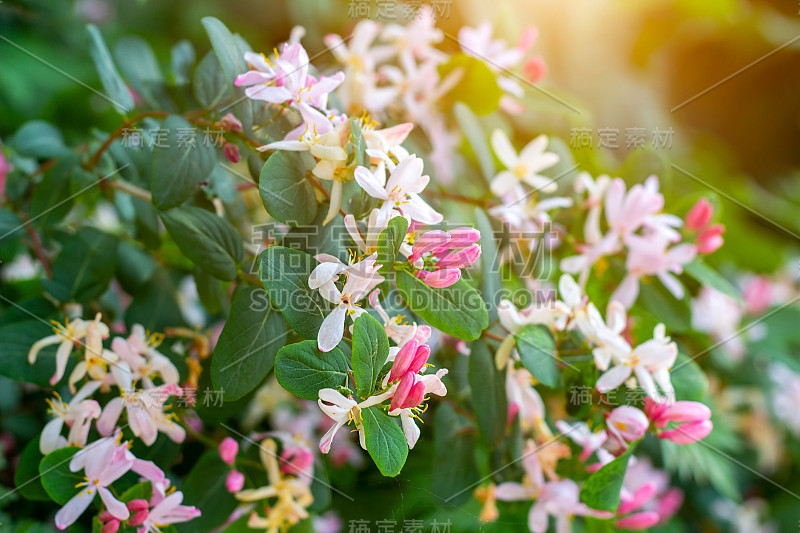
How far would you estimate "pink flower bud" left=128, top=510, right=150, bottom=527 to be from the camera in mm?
484

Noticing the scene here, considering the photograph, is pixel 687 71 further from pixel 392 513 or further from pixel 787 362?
pixel 392 513

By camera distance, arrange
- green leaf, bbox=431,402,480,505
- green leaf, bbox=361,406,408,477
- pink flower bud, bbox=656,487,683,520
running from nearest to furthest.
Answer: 1. green leaf, bbox=361,406,408,477
2. green leaf, bbox=431,402,480,505
3. pink flower bud, bbox=656,487,683,520

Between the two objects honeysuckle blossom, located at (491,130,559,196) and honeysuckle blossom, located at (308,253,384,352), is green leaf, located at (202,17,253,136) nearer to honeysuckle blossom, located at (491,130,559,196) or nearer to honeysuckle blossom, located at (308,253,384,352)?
honeysuckle blossom, located at (308,253,384,352)

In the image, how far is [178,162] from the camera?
527 mm

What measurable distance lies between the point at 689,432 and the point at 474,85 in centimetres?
48

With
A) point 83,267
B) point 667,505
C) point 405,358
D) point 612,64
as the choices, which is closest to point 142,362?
point 83,267

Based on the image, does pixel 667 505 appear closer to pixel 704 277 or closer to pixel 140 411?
pixel 704 277

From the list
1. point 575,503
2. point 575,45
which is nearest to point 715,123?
point 575,45

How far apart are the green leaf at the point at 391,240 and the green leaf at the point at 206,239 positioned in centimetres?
16

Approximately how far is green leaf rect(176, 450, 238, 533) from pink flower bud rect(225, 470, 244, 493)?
2cm

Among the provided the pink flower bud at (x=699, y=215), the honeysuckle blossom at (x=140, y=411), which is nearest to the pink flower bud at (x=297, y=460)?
the honeysuckle blossom at (x=140, y=411)

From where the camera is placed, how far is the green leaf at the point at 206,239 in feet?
1.70

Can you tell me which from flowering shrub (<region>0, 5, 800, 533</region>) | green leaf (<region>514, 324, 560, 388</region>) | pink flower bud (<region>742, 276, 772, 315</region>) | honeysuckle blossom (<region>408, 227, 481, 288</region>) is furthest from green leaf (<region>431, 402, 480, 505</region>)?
pink flower bud (<region>742, 276, 772, 315</region>)

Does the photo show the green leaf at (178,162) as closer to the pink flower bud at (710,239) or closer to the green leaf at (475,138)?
the green leaf at (475,138)
